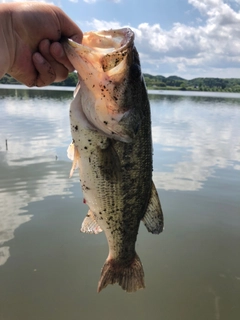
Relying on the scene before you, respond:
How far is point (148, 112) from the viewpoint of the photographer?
8.29 ft

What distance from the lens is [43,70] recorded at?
247 centimetres

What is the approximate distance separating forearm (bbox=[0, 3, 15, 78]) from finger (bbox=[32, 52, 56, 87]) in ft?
0.60

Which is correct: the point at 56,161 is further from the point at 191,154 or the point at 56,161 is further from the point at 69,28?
the point at 69,28

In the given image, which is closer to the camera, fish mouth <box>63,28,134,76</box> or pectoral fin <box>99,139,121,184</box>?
fish mouth <box>63,28,134,76</box>

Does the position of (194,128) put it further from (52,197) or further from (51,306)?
(51,306)

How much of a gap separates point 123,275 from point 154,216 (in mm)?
670

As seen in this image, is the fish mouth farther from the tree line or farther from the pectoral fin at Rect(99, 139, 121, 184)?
the tree line

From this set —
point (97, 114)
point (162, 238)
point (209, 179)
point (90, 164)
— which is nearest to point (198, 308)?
point (162, 238)

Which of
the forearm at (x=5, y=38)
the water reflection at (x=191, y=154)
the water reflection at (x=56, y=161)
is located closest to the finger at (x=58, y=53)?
the forearm at (x=5, y=38)

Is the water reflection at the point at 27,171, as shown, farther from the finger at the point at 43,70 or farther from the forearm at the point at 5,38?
the forearm at the point at 5,38

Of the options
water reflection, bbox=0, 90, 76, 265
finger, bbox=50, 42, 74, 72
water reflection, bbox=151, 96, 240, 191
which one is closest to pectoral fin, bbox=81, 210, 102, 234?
finger, bbox=50, 42, 74, 72

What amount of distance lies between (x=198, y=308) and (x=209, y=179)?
6.29 meters

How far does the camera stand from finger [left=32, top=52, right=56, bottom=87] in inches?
94.7

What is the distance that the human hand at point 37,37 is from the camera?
2.20 m
